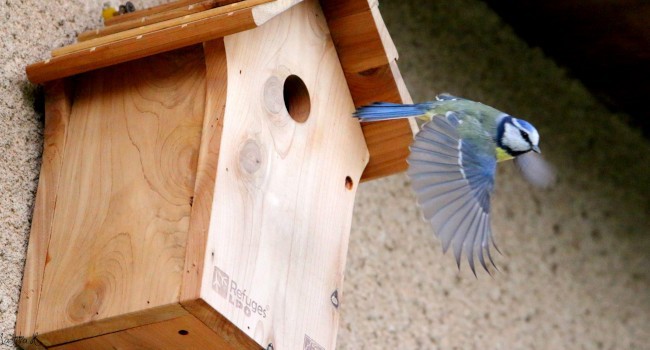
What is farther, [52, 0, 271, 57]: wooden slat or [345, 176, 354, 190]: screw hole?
[345, 176, 354, 190]: screw hole

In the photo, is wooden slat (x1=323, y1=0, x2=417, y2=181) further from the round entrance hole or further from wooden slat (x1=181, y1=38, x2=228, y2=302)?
wooden slat (x1=181, y1=38, x2=228, y2=302)

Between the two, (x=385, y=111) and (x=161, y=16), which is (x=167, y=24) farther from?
(x=385, y=111)

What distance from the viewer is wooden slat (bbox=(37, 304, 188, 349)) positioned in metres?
1.77

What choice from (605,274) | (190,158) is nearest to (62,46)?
(190,158)

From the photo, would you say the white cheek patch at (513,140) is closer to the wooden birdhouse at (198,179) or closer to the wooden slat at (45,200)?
the wooden birdhouse at (198,179)

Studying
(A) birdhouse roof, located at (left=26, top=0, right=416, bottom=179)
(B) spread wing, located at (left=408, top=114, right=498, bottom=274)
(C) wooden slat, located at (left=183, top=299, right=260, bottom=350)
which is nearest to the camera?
(C) wooden slat, located at (left=183, top=299, right=260, bottom=350)

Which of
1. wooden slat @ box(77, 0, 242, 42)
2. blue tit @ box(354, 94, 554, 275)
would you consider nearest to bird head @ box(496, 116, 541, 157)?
blue tit @ box(354, 94, 554, 275)

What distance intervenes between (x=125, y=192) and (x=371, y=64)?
1.83 ft

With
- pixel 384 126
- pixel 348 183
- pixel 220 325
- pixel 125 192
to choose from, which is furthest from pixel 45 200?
pixel 384 126

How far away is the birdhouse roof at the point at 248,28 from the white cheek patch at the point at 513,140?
21 cm

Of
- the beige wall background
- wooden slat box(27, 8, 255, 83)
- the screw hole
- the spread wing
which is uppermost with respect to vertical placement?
wooden slat box(27, 8, 255, 83)

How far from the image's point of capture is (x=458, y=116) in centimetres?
237

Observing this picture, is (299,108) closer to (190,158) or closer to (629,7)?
(190,158)

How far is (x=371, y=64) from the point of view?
221 cm
